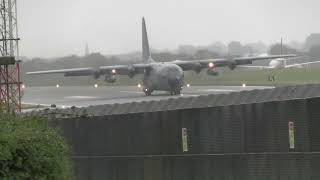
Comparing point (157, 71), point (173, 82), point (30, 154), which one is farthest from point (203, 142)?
point (157, 71)

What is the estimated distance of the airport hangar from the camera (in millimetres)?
13516

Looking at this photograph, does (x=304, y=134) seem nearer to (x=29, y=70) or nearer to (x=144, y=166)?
(x=144, y=166)

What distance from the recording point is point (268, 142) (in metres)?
14.6

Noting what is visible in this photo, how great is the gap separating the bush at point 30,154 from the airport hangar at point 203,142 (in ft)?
20.6

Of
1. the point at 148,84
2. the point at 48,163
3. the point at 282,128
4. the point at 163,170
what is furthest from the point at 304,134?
the point at 148,84

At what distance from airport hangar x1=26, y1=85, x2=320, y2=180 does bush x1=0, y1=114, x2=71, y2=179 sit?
6292 mm

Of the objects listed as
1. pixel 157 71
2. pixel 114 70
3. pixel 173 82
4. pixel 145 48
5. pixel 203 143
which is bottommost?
pixel 203 143

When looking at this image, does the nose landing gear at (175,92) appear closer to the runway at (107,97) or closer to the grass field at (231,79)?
the runway at (107,97)

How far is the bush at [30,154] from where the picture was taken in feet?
23.2

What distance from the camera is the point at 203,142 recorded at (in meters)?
15.4

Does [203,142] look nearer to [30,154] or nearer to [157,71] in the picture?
[30,154]

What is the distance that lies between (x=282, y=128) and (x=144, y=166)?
3292 millimetres

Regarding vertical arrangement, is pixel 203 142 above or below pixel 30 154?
below

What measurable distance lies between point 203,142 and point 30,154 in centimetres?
846
